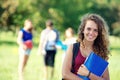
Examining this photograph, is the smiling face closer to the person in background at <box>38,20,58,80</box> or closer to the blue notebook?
the blue notebook

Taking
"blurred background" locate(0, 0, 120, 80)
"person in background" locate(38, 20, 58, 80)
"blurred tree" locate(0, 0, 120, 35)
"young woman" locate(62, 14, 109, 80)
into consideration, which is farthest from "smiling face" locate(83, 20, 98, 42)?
"blurred tree" locate(0, 0, 120, 35)

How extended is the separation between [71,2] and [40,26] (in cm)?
626

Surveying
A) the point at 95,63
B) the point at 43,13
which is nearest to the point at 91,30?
the point at 95,63

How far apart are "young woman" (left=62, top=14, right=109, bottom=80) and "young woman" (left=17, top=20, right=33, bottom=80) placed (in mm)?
7091

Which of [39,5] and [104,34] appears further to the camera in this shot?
[39,5]

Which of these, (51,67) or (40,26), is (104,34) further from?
(40,26)

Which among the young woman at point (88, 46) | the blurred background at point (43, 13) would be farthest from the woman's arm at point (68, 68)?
the blurred background at point (43, 13)

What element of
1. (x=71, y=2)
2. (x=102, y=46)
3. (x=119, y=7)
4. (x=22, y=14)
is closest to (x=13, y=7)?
(x=22, y=14)

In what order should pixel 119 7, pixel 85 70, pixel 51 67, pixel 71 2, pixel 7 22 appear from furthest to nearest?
pixel 119 7 < pixel 71 2 < pixel 7 22 < pixel 51 67 < pixel 85 70

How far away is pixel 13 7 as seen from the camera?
5722 cm

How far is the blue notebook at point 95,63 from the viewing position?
177 inches

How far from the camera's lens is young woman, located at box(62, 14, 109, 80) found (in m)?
4.60

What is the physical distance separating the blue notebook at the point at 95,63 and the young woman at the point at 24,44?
7.28m

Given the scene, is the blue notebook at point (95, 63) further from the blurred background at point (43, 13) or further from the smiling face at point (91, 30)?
the blurred background at point (43, 13)
